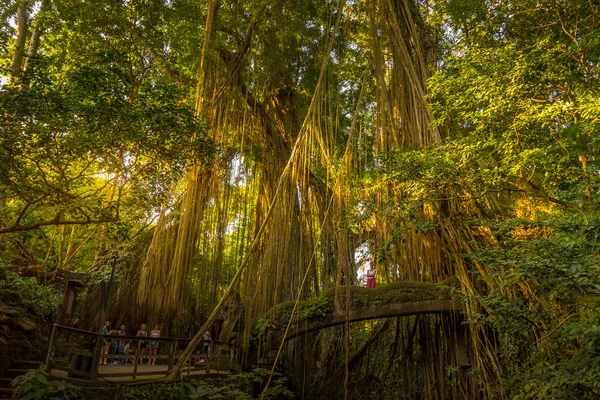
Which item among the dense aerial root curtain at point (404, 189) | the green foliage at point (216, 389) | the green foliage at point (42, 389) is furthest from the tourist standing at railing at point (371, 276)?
the green foliage at point (42, 389)

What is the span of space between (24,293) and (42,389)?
12.8 feet

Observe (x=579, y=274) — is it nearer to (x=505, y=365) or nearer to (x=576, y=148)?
(x=576, y=148)

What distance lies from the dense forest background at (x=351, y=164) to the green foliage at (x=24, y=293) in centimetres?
3

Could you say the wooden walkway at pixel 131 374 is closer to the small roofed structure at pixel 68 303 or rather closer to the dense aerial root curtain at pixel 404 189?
the small roofed structure at pixel 68 303

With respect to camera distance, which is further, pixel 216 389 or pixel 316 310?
pixel 316 310

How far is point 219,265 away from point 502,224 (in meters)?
3.15

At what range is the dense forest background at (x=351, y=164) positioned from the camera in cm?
313

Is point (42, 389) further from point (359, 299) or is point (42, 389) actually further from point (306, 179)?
point (306, 179)

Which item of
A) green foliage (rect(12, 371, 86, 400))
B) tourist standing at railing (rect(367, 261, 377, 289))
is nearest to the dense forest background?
tourist standing at railing (rect(367, 261, 377, 289))

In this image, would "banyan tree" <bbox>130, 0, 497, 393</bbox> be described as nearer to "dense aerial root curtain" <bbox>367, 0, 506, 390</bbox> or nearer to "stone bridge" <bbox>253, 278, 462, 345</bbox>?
"dense aerial root curtain" <bbox>367, 0, 506, 390</bbox>

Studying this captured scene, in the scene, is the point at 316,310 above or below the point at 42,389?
above

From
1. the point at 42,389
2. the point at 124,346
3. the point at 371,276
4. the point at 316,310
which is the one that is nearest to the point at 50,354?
the point at 42,389

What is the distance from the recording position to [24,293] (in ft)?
21.9

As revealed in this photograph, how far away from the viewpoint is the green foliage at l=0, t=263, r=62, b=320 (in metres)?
6.31
